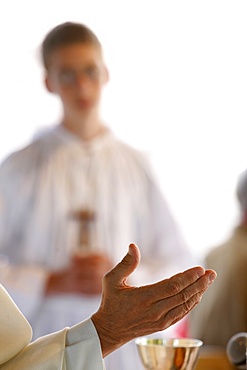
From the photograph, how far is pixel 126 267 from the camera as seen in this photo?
998 millimetres

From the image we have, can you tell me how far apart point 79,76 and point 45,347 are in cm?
126

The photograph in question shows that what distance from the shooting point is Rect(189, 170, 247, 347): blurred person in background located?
2768 mm

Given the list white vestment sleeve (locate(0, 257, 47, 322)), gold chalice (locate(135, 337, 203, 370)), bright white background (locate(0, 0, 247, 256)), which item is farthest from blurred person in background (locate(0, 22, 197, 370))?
gold chalice (locate(135, 337, 203, 370))

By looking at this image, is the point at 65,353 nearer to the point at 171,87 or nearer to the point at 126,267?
the point at 126,267

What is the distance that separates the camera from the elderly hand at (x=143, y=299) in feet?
3.29

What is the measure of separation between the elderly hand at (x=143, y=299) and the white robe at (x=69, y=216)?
113cm

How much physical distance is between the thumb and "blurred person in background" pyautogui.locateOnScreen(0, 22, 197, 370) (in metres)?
1.14

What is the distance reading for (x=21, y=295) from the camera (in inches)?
86.0

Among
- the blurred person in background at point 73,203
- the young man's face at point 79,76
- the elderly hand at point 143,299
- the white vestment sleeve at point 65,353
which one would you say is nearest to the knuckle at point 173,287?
the elderly hand at point 143,299

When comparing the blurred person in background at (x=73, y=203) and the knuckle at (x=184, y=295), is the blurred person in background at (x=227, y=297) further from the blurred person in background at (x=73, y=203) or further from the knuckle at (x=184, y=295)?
the knuckle at (x=184, y=295)

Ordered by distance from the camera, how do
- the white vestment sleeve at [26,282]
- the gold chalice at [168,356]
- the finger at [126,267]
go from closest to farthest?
1. the finger at [126,267]
2. the gold chalice at [168,356]
3. the white vestment sleeve at [26,282]

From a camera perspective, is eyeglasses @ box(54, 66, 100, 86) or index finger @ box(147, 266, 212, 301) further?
eyeglasses @ box(54, 66, 100, 86)

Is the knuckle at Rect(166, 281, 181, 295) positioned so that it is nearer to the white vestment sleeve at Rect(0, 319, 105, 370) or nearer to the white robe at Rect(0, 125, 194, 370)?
the white vestment sleeve at Rect(0, 319, 105, 370)

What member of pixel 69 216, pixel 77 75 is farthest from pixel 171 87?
pixel 69 216
